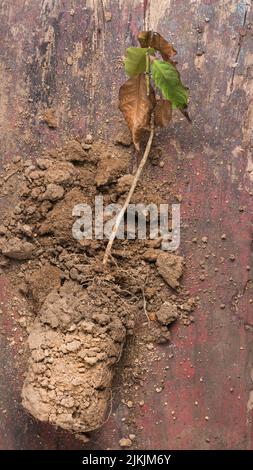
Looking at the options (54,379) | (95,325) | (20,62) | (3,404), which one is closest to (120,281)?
(95,325)

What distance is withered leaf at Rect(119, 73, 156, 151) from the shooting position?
6.28 ft

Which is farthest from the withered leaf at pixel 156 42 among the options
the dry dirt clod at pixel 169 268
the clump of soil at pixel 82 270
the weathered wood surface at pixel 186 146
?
the dry dirt clod at pixel 169 268

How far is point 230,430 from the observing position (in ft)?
6.41

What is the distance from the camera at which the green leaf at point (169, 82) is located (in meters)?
1.85

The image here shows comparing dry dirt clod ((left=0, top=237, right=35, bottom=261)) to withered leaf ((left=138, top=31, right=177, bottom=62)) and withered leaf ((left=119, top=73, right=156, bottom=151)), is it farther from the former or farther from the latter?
withered leaf ((left=138, top=31, right=177, bottom=62))

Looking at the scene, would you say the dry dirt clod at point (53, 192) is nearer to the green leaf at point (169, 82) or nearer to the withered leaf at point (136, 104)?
the withered leaf at point (136, 104)

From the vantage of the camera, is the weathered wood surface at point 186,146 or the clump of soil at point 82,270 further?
the weathered wood surface at point 186,146

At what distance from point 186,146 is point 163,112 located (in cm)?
13

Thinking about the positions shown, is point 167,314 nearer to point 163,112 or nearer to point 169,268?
point 169,268

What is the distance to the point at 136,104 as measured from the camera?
6.31 ft

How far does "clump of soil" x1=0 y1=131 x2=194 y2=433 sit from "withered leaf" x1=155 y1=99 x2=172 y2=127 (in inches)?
5.1

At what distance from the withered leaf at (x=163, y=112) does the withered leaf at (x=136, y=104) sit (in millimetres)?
22

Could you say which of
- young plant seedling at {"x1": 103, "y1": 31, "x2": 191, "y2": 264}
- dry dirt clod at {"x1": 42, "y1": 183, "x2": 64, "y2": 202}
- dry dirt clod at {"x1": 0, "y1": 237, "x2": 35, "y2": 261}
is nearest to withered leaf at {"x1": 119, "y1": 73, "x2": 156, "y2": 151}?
young plant seedling at {"x1": 103, "y1": 31, "x2": 191, "y2": 264}

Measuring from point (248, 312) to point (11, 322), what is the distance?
0.69m
